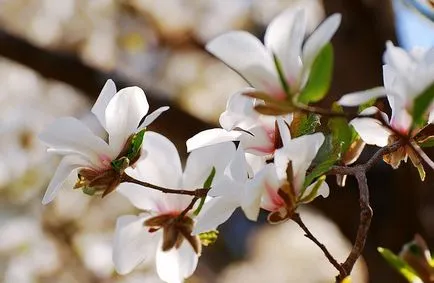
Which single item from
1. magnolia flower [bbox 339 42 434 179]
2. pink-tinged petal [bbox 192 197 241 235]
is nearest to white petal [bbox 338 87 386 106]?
magnolia flower [bbox 339 42 434 179]

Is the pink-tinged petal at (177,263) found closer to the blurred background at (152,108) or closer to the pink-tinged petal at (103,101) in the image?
the pink-tinged petal at (103,101)

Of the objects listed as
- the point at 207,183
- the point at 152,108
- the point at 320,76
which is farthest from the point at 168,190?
the point at 152,108

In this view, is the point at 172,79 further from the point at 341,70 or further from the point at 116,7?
the point at 341,70

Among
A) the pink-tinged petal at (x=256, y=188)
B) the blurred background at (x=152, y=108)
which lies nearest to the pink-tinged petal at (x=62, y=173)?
the pink-tinged petal at (x=256, y=188)

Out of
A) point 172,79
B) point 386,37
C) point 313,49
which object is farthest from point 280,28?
point 172,79

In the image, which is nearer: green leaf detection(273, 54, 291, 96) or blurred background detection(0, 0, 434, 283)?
green leaf detection(273, 54, 291, 96)

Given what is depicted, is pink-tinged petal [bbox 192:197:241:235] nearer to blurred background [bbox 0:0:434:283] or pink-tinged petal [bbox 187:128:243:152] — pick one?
pink-tinged petal [bbox 187:128:243:152]
